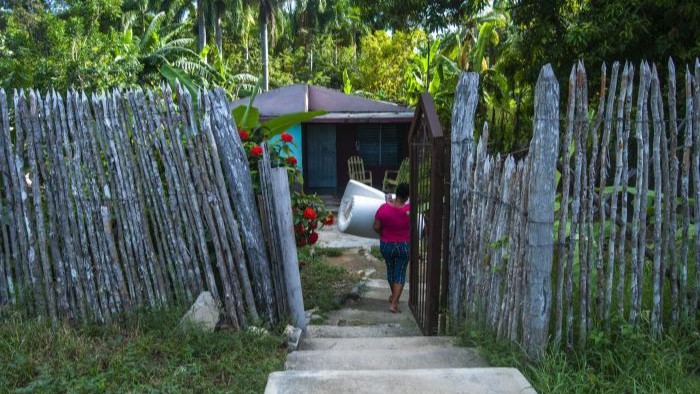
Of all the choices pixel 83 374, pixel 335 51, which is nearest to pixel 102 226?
pixel 83 374

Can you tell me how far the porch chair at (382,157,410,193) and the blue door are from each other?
1554 mm

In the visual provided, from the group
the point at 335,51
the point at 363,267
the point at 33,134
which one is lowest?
the point at 363,267

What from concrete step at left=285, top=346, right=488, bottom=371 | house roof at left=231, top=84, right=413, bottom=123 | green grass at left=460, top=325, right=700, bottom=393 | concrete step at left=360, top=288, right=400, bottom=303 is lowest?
concrete step at left=360, top=288, right=400, bottom=303

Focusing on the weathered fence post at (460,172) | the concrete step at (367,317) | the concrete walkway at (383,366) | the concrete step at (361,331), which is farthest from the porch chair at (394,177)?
the weathered fence post at (460,172)

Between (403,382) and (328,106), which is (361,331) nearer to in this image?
(403,382)

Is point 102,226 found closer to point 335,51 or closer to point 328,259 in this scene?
point 328,259

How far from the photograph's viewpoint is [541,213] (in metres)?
3.43

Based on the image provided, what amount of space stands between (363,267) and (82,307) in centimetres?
496

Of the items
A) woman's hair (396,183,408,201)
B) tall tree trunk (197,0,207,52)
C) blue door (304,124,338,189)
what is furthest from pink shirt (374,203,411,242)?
tall tree trunk (197,0,207,52)

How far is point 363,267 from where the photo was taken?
9.23m

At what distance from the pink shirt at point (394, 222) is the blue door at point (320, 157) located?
408 inches

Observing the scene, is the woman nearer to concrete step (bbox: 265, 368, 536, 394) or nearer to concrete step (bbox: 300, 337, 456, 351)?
concrete step (bbox: 300, 337, 456, 351)

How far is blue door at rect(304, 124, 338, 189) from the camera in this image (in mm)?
17094

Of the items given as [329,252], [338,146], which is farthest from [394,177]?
[329,252]
